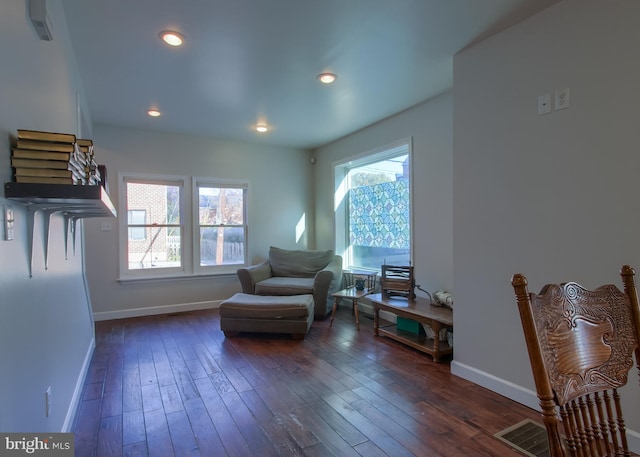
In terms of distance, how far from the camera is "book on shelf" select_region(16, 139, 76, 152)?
4.00 feet

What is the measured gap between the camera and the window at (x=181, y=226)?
4.66m

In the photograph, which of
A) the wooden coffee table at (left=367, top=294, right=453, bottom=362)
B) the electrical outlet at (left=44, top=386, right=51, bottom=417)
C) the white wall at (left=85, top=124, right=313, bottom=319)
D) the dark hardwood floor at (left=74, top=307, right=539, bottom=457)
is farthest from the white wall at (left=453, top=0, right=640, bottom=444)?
the white wall at (left=85, top=124, right=313, bottom=319)

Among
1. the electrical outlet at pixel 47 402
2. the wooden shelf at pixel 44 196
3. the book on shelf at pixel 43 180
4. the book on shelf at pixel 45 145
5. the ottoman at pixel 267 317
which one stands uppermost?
the book on shelf at pixel 45 145

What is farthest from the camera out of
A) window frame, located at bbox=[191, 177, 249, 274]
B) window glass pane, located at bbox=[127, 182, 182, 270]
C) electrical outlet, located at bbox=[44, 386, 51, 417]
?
window frame, located at bbox=[191, 177, 249, 274]

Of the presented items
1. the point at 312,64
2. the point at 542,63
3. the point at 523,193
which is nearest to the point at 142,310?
the point at 312,64

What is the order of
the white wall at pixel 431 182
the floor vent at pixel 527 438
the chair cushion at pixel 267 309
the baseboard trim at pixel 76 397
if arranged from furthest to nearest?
the chair cushion at pixel 267 309 < the white wall at pixel 431 182 < the baseboard trim at pixel 76 397 < the floor vent at pixel 527 438

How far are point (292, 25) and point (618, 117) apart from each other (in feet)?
6.63

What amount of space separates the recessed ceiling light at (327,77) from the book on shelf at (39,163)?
7.53 ft

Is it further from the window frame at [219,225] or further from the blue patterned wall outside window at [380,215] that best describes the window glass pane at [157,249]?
the blue patterned wall outside window at [380,215]

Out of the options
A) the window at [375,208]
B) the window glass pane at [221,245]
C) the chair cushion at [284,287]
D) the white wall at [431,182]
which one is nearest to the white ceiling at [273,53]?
the white wall at [431,182]

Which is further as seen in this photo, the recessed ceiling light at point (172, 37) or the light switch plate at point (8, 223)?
the recessed ceiling light at point (172, 37)

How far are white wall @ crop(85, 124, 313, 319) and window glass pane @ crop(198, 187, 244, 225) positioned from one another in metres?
0.19

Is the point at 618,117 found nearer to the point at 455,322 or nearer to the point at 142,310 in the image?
the point at 455,322

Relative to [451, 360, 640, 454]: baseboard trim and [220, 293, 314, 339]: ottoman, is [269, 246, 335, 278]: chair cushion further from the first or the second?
[451, 360, 640, 454]: baseboard trim
